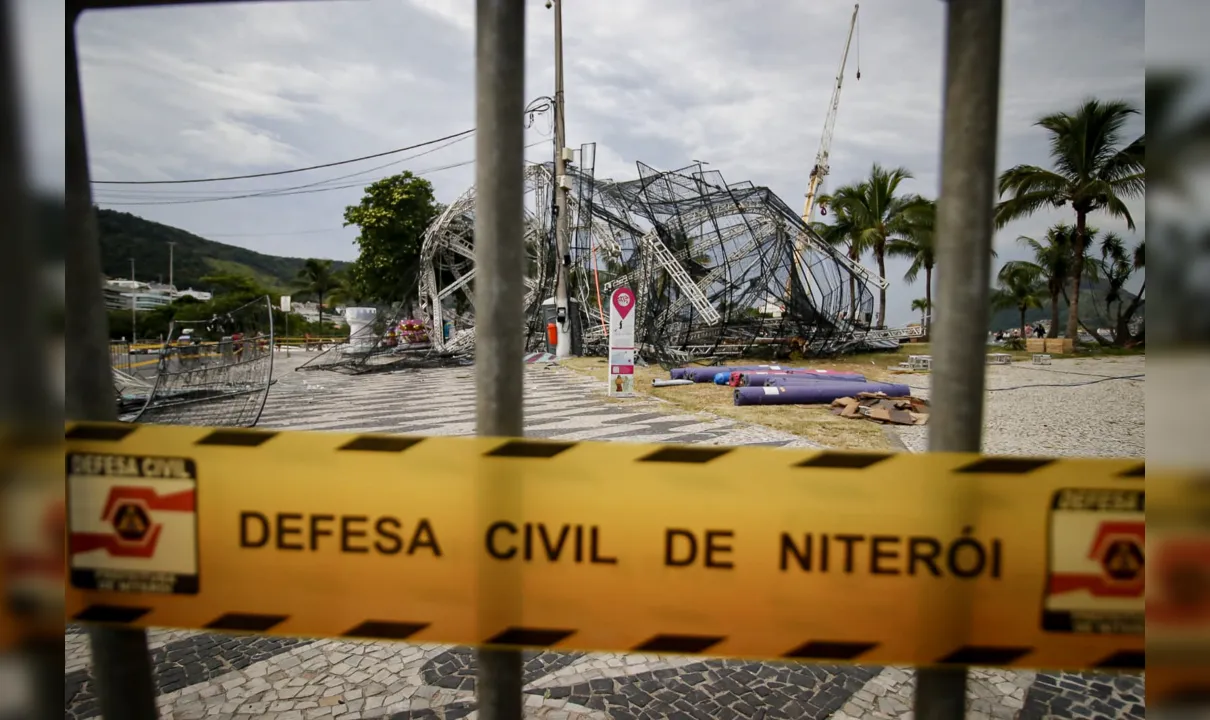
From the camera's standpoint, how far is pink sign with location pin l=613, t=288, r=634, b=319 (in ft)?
36.9

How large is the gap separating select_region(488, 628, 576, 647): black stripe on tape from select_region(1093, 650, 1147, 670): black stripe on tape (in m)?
1.27

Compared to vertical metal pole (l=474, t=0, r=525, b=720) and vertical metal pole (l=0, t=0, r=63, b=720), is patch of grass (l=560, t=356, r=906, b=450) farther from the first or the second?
vertical metal pole (l=0, t=0, r=63, b=720)

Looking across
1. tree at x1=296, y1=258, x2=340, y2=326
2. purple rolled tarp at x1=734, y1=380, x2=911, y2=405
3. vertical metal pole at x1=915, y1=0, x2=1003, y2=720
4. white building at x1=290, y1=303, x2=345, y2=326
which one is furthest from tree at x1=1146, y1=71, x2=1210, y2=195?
white building at x1=290, y1=303, x2=345, y2=326

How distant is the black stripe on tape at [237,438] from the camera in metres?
1.37

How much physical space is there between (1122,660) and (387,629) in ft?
5.84

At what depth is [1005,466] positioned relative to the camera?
127 cm

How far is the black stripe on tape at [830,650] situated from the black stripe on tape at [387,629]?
0.92 metres

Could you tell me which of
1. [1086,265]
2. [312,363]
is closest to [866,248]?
[1086,265]

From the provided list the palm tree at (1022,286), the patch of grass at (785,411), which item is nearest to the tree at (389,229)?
the patch of grass at (785,411)

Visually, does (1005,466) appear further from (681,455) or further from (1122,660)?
(681,455)

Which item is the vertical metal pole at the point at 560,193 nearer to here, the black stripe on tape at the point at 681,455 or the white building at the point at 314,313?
the black stripe on tape at the point at 681,455

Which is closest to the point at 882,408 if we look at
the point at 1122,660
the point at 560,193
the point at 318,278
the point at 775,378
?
the point at 775,378

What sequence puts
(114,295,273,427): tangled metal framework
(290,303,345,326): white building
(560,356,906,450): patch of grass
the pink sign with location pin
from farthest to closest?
(290,303,345,326): white building < the pink sign with location pin < (560,356,906,450): patch of grass < (114,295,273,427): tangled metal framework

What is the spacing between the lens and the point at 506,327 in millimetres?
1346
